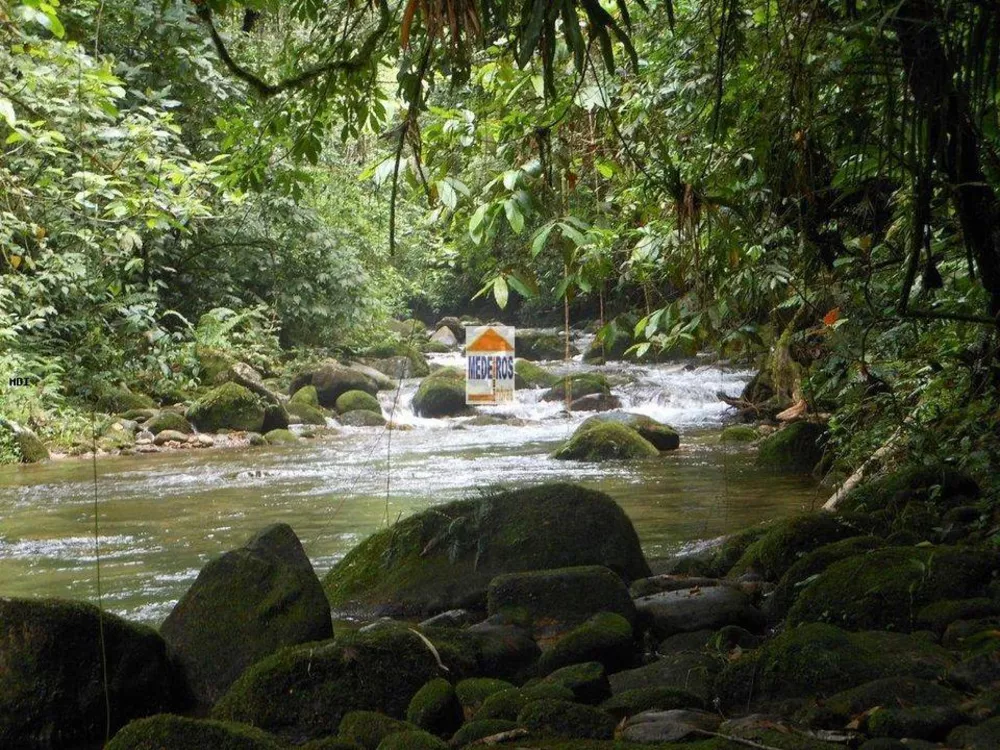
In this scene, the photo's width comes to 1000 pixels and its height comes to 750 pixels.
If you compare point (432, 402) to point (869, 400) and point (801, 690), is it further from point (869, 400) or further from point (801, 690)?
point (801, 690)

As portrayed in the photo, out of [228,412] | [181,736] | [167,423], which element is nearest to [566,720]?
[181,736]

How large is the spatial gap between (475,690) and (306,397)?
12.7 meters

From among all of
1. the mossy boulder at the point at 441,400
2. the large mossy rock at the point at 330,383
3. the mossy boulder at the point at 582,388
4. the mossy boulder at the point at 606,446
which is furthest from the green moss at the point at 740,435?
the large mossy rock at the point at 330,383

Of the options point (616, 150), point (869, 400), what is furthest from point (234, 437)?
point (616, 150)

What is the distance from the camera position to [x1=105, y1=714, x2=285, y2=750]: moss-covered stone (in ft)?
8.52

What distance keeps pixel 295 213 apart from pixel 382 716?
47.4ft

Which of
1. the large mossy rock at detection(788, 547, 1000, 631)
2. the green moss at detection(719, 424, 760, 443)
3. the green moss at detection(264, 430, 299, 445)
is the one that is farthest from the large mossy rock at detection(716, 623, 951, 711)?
the green moss at detection(264, 430, 299, 445)

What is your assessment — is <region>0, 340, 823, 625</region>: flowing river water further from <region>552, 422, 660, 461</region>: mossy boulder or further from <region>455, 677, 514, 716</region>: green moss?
<region>455, 677, 514, 716</region>: green moss

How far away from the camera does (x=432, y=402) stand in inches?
607

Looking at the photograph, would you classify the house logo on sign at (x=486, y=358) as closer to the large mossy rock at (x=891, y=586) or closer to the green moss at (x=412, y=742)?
the large mossy rock at (x=891, y=586)

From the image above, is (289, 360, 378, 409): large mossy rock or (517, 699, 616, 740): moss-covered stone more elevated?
(289, 360, 378, 409): large mossy rock

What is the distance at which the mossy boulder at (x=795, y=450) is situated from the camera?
892 cm

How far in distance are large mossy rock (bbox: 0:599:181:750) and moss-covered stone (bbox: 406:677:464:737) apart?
3.48 ft

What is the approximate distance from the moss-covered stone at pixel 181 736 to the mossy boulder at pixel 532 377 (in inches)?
557
